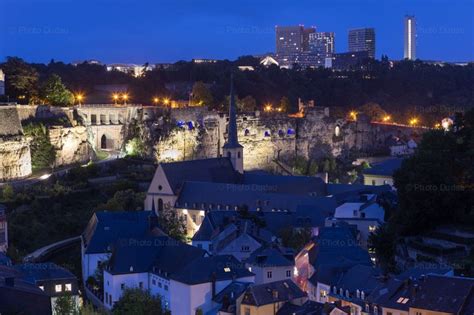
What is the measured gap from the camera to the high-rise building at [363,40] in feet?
536

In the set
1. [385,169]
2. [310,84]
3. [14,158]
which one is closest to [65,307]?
[14,158]

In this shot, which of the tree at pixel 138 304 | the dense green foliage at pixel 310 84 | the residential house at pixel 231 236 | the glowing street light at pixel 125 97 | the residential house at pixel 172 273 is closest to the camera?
the tree at pixel 138 304

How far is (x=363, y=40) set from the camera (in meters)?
164

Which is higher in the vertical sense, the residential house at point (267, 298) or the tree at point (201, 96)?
the tree at point (201, 96)

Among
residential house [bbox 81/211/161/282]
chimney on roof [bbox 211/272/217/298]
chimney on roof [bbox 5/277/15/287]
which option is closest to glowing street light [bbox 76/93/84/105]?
residential house [bbox 81/211/161/282]

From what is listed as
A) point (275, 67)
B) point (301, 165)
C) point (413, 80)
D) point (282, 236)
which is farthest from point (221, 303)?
point (413, 80)

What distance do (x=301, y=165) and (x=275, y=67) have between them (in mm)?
32970

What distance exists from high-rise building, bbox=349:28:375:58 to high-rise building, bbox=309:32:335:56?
11160 millimetres

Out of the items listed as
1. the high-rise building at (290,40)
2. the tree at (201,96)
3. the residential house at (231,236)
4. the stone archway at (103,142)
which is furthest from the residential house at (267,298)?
the high-rise building at (290,40)

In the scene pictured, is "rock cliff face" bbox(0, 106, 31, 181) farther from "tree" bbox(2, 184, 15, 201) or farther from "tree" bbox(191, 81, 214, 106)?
"tree" bbox(191, 81, 214, 106)

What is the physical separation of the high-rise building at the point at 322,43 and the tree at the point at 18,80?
298ft

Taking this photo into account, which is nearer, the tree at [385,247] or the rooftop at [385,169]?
the tree at [385,247]

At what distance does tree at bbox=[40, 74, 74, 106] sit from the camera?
202ft

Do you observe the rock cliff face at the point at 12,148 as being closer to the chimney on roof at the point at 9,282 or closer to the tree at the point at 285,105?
the chimney on roof at the point at 9,282
